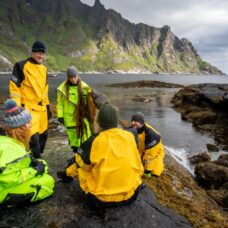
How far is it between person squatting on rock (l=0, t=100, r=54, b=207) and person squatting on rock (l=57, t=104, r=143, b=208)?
0.93 metres

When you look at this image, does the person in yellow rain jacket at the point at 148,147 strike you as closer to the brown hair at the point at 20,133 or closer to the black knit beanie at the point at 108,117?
the black knit beanie at the point at 108,117

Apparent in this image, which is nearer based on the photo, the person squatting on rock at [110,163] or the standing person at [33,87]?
the person squatting on rock at [110,163]

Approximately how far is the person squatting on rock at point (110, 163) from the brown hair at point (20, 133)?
1.15 m

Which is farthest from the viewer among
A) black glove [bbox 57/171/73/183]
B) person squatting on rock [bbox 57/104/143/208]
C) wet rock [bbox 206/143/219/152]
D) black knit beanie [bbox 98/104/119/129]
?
wet rock [bbox 206/143/219/152]

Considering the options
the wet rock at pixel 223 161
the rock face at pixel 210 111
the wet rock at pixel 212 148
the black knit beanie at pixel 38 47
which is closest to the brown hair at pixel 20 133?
the black knit beanie at pixel 38 47

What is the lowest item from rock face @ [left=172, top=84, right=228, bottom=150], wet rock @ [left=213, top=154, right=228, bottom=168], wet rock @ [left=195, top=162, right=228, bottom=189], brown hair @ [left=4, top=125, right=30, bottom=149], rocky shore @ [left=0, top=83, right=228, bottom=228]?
rock face @ [left=172, top=84, right=228, bottom=150]

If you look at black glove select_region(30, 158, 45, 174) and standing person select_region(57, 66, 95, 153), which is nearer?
black glove select_region(30, 158, 45, 174)

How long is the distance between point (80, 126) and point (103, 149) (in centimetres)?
335

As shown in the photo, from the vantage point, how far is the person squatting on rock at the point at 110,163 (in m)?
5.29

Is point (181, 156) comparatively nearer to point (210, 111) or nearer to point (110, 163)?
point (110, 163)

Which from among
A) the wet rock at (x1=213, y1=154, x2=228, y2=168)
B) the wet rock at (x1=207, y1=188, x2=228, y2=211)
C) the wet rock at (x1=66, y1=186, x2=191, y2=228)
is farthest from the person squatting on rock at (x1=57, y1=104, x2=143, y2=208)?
the wet rock at (x1=213, y1=154, x2=228, y2=168)

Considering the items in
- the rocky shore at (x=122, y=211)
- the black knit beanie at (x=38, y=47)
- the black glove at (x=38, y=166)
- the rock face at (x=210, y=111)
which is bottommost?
the rock face at (x=210, y=111)

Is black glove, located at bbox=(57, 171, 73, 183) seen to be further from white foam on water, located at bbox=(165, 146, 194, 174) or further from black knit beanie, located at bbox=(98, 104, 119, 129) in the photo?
white foam on water, located at bbox=(165, 146, 194, 174)

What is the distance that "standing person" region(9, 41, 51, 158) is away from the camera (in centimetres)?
734
